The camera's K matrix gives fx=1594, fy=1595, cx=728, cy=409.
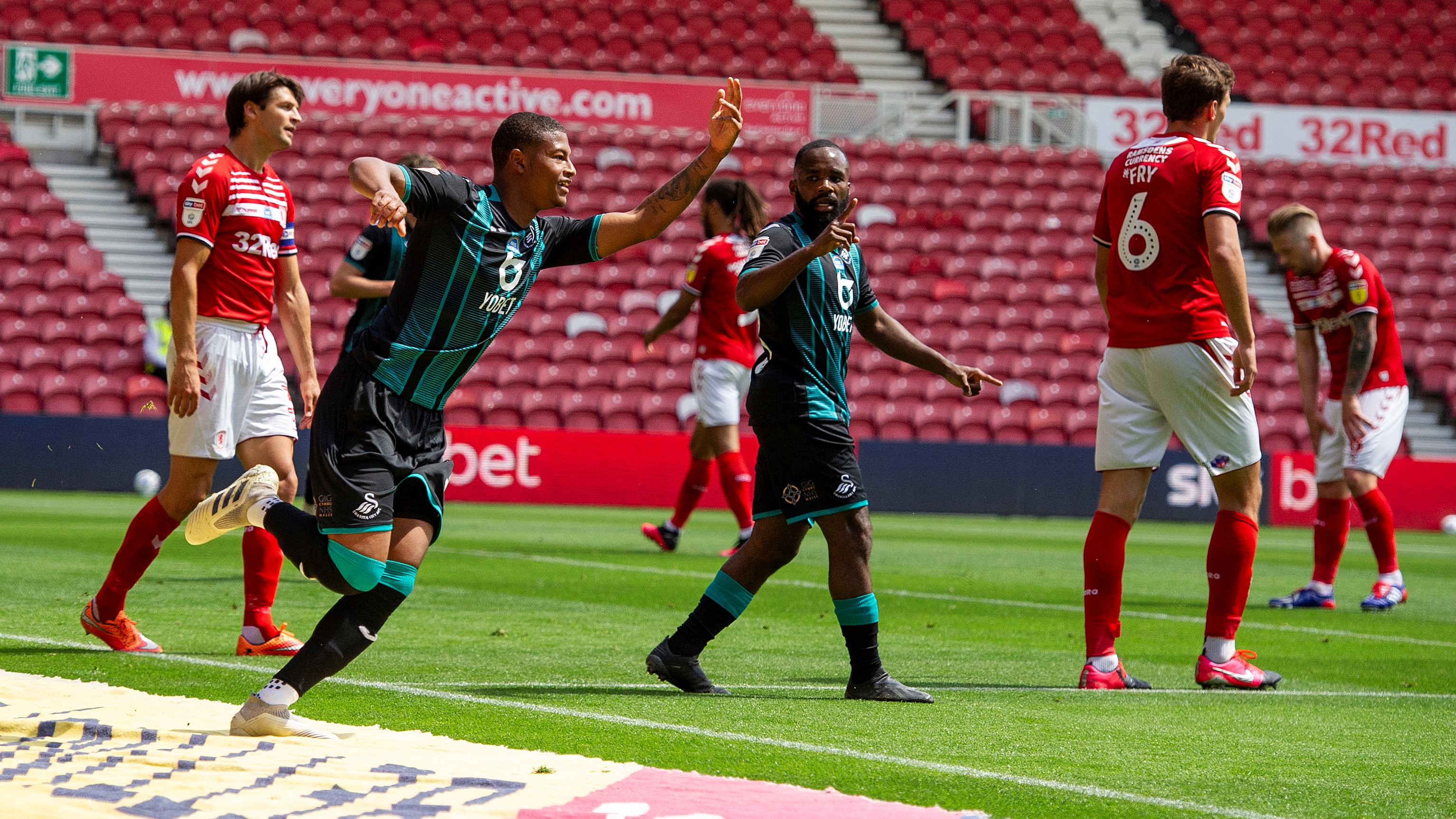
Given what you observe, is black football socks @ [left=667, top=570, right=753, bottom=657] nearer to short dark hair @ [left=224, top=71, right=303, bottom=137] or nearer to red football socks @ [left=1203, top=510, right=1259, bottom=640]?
red football socks @ [left=1203, top=510, right=1259, bottom=640]

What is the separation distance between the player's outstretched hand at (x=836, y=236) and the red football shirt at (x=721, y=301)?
595 cm

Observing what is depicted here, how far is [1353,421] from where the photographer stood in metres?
9.13

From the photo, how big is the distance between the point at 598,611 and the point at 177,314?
303cm

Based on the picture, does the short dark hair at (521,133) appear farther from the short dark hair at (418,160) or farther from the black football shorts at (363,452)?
the short dark hair at (418,160)

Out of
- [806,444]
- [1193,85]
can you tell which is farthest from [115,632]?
[1193,85]

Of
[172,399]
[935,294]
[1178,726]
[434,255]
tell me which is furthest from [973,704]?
[935,294]

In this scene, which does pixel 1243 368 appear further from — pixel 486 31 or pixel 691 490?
pixel 486 31

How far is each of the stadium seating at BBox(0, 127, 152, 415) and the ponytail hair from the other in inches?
394

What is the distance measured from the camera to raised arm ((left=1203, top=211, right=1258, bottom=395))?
566cm

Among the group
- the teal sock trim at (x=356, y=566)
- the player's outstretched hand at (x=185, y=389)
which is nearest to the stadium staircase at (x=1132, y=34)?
the player's outstretched hand at (x=185, y=389)

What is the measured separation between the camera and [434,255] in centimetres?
450

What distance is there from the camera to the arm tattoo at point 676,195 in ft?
15.7

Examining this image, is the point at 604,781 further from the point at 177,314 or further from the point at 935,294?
the point at 935,294

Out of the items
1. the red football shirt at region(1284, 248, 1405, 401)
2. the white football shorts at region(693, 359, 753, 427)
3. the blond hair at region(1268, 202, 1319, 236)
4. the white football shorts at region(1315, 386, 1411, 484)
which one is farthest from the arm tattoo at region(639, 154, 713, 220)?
the white football shorts at region(693, 359, 753, 427)
